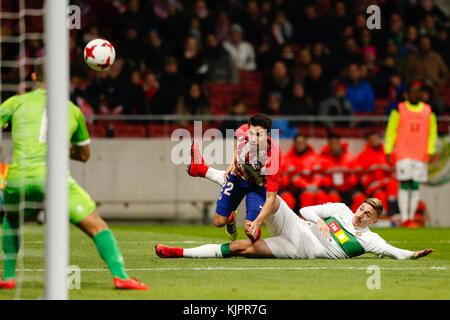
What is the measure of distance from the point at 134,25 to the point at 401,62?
5537 millimetres

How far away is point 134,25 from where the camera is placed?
699 inches

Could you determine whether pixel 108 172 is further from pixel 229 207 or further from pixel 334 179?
pixel 229 207

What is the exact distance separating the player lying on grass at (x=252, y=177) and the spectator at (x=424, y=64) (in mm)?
9108

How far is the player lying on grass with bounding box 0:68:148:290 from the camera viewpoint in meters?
6.90

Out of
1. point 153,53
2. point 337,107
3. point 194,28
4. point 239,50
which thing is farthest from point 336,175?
point 194,28

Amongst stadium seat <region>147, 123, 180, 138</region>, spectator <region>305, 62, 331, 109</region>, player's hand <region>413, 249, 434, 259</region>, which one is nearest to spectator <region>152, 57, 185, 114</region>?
stadium seat <region>147, 123, 180, 138</region>

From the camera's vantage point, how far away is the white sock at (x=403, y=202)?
15.5m

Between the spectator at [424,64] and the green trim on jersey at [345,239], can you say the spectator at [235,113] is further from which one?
the green trim on jersey at [345,239]

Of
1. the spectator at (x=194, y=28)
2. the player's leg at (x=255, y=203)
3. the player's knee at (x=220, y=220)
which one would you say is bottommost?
the player's knee at (x=220, y=220)

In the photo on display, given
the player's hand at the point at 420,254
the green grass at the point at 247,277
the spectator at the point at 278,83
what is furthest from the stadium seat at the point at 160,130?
the player's hand at the point at 420,254

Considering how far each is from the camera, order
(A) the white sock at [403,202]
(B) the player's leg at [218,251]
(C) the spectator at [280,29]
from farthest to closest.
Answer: (C) the spectator at [280,29]
(A) the white sock at [403,202]
(B) the player's leg at [218,251]

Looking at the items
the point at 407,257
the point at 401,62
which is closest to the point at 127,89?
the point at 401,62
